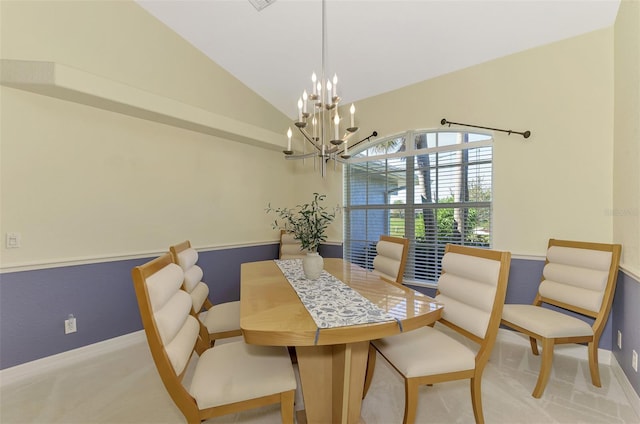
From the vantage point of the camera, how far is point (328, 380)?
1524 mm

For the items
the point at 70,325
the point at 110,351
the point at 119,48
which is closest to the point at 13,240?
the point at 70,325

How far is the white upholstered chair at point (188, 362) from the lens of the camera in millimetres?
1132

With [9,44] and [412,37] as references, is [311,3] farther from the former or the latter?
[9,44]

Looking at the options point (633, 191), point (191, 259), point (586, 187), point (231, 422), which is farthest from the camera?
point (586, 187)

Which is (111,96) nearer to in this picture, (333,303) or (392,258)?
(333,303)

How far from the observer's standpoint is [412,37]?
109 inches

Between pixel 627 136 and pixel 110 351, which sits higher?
pixel 627 136

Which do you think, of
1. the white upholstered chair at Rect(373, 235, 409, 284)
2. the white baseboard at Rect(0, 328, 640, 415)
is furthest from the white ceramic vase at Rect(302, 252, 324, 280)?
the white baseboard at Rect(0, 328, 640, 415)

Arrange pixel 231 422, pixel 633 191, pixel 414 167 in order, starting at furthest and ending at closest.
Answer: pixel 414 167
pixel 633 191
pixel 231 422

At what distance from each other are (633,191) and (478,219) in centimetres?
120

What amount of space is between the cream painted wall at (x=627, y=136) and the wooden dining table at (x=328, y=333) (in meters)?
1.63

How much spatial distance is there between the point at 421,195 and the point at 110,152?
3.37m

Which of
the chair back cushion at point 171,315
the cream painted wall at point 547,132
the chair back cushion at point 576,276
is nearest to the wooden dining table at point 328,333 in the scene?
the chair back cushion at point 171,315

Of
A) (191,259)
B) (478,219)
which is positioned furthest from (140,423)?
(478,219)
